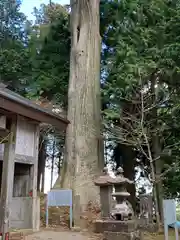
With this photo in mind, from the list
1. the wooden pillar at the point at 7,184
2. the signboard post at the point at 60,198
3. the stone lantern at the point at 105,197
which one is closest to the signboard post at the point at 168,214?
the wooden pillar at the point at 7,184

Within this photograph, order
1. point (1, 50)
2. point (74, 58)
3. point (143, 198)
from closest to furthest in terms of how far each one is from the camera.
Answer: point (143, 198)
point (74, 58)
point (1, 50)

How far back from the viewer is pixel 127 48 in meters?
9.72

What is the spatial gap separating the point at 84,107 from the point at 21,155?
3427 mm

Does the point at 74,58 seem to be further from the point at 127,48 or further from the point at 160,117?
the point at 160,117

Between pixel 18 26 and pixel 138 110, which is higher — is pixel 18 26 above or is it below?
above

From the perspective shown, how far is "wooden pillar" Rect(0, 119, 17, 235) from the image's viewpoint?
4871 millimetres

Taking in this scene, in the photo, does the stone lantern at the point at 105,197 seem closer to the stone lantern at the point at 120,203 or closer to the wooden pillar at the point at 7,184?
the stone lantern at the point at 120,203

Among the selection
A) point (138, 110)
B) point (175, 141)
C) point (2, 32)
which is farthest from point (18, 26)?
point (175, 141)

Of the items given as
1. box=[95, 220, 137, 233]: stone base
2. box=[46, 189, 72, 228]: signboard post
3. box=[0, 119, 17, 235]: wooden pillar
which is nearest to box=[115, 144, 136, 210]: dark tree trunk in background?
box=[46, 189, 72, 228]: signboard post

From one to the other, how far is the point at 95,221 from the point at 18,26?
1229 centimetres

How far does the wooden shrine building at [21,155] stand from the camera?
5.10m

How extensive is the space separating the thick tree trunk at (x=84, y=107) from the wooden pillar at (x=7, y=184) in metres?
3.80

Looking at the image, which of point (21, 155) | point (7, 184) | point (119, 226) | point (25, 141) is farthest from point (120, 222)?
point (25, 141)

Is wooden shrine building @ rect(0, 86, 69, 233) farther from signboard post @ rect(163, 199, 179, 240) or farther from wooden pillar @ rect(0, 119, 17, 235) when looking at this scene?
signboard post @ rect(163, 199, 179, 240)
